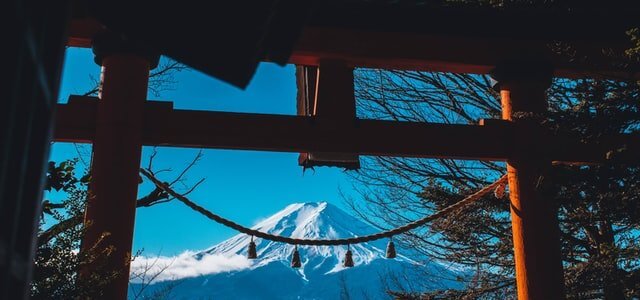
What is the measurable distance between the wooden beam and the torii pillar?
18 cm

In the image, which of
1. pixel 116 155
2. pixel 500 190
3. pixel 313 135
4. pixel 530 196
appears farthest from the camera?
pixel 500 190

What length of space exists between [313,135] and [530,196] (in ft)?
6.68

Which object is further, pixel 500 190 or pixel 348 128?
pixel 500 190

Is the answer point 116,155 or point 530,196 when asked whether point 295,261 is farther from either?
point 530,196

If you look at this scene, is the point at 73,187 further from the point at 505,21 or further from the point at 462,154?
the point at 505,21

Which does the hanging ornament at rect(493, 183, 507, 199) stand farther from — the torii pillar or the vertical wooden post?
the torii pillar

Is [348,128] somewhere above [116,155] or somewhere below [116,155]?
above

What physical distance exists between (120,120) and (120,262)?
1140 millimetres

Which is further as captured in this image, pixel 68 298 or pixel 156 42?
pixel 68 298

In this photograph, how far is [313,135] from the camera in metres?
5.07

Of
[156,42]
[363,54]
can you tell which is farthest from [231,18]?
[363,54]

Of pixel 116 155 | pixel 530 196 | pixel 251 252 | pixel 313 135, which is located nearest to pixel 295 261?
pixel 251 252

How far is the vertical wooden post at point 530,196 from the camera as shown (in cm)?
505

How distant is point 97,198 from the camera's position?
4.53 metres
